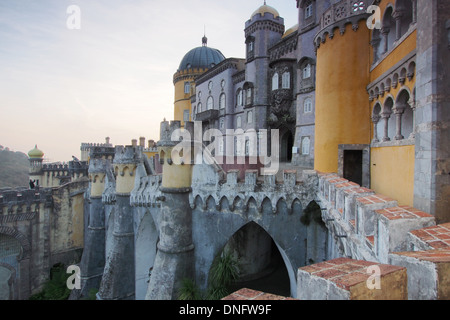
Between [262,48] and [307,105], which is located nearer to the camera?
[307,105]

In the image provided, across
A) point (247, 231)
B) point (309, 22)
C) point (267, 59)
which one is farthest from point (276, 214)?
point (267, 59)

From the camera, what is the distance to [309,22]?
20.4 m

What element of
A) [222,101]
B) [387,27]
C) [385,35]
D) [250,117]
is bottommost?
[385,35]

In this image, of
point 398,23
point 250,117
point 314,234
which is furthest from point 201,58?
point 314,234

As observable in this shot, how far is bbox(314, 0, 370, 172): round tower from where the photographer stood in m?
8.83

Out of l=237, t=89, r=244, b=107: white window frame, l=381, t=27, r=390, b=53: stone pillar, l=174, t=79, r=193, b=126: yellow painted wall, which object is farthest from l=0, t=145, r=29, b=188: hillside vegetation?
l=381, t=27, r=390, b=53: stone pillar

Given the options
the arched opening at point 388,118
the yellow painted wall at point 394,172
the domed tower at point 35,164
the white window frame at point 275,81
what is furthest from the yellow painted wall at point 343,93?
the domed tower at point 35,164

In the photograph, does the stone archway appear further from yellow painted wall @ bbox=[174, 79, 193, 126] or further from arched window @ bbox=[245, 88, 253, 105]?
yellow painted wall @ bbox=[174, 79, 193, 126]

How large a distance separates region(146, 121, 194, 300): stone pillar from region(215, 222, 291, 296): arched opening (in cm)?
276

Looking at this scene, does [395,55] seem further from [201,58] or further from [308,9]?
[201,58]

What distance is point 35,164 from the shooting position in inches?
1535

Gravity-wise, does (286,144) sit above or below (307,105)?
below

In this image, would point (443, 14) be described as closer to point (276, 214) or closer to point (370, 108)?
point (370, 108)

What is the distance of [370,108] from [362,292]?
799 cm
